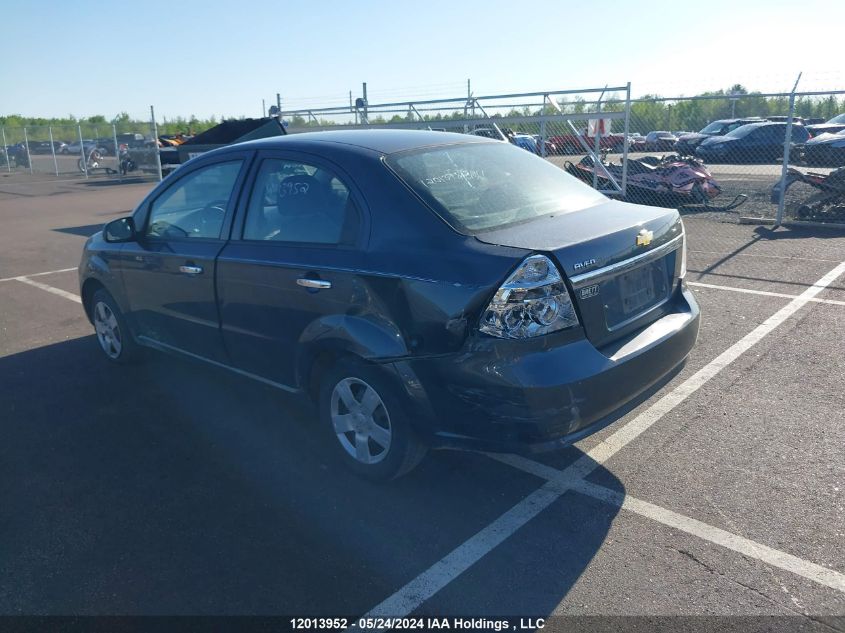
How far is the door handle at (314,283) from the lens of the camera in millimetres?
3636

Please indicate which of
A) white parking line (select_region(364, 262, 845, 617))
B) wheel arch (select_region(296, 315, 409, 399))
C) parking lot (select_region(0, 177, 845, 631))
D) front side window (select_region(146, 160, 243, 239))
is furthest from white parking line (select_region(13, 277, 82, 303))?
white parking line (select_region(364, 262, 845, 617))

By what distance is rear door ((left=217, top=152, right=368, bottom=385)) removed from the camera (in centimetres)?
363

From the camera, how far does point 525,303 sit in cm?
307

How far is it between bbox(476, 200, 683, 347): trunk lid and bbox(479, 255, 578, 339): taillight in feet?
0.29

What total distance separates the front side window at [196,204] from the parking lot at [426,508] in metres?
0.94

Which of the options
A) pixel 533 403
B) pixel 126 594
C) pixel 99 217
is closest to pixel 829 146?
pixel 99 217

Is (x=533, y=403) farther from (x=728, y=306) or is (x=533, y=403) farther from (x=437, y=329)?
(x=728, y=306)

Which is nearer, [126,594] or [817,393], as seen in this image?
[126,594]

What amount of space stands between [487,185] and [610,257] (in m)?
→ 0.85

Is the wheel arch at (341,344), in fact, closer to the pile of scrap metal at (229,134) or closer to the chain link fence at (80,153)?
the pile of scrap metal at (229,134)

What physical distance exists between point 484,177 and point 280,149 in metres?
1.19

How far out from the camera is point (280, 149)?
414cm

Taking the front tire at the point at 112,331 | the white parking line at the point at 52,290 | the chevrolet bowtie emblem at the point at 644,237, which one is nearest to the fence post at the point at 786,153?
the chevrolet bowtie emblem at the point at 644,237

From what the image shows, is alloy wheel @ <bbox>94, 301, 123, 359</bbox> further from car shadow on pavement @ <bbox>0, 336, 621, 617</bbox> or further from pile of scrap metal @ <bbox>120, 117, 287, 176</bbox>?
pile of scrap metal @ <bbox>120, 117, 287, 176</bbox>
